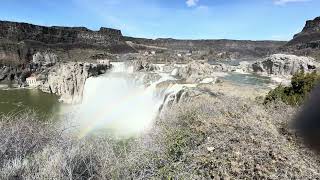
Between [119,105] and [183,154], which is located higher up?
[183,154]

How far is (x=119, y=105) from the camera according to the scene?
37031 millimetres

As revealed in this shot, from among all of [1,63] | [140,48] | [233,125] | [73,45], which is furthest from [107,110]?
[140,48]

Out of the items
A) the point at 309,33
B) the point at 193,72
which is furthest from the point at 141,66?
the point at 309,33

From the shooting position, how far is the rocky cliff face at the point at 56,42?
98125mm

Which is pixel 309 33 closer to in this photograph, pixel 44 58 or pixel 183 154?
pixel 44 58

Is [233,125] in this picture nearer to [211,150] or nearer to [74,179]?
[211,150]

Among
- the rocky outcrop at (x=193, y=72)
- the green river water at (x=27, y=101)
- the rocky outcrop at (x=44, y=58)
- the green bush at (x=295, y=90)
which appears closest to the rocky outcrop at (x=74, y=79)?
the green river water at (x=27, y=101)

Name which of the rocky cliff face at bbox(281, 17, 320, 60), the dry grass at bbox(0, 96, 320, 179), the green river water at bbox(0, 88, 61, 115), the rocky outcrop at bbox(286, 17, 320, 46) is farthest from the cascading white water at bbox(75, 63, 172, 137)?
the rocky outcrop at bbox(286, 17, 320, 46)

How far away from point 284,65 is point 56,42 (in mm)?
93629

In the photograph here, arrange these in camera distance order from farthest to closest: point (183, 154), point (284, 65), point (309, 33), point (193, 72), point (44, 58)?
point (309, 33)
point (44, 58)
point (284, 65)
point (193, 72)
point (183, 154)

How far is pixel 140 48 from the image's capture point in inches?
6378

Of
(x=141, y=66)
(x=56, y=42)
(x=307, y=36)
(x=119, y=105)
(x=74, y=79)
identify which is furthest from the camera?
(x=307, y=36)

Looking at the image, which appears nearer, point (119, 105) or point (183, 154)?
point (183, 154)

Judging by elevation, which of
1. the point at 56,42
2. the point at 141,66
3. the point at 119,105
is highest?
the point at 56,42
